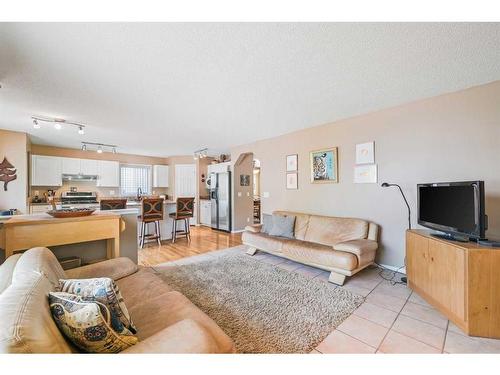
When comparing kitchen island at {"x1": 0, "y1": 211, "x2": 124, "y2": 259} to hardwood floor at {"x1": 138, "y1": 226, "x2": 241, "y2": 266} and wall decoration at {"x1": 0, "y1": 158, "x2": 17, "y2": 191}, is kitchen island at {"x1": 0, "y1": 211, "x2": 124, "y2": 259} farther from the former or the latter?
wall decoration at {"x1": 0, "y1": 158, "x2": 17, "y2": 191}

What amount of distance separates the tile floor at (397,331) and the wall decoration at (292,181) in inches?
84.9

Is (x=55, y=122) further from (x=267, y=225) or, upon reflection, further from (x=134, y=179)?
(x=267, y=225)

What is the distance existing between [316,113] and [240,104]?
3.98 ft

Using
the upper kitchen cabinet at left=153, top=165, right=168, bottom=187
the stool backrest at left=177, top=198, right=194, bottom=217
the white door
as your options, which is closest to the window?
the upper kitchen cabinet at left=153, top=165, right=168, bottom=187

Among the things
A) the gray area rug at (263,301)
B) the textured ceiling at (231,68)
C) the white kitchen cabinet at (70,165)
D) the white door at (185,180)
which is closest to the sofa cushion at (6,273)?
the gray area rug at (263,301)

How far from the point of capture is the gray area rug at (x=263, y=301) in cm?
163

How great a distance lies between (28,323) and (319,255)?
8.90 ft

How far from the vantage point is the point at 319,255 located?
9.04ft

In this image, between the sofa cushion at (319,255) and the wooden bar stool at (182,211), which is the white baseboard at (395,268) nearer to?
the sofa cushion at (319,255)

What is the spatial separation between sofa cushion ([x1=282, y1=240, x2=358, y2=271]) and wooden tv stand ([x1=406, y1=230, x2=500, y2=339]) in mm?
769

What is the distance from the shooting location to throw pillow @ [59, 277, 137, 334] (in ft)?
3.19

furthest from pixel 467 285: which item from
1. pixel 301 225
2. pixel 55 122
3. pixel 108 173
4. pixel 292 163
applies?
pixel 108 173

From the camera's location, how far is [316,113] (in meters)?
3.15
